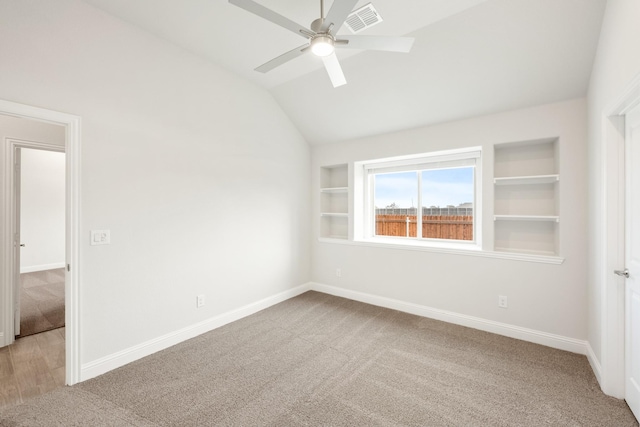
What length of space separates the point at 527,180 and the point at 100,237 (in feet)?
13.5

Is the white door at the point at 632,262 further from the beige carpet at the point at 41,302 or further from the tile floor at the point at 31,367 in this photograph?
the beige carpet at the point at 41,302

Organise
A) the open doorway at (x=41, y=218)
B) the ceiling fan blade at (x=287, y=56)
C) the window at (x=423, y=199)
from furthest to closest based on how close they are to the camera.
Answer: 1. the open doorway at (x=41, y=218)
2. the window at (x=423, y=199)
3. the ceiling fan blade at (x=287, y=56)

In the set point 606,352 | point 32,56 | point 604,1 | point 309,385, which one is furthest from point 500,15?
point 32,56

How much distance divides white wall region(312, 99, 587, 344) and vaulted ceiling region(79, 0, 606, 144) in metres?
0.20

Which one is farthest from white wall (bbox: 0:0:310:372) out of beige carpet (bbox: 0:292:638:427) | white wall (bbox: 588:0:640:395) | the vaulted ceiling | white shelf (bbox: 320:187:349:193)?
white wall (bbox: 588:0:640:395)

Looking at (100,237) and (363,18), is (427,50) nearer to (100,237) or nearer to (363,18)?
(363,18)

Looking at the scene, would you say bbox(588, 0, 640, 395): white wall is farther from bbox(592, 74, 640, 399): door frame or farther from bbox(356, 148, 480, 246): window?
bbox(356, 148, 480, 246): window

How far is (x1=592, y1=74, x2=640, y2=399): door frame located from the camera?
6.30ft

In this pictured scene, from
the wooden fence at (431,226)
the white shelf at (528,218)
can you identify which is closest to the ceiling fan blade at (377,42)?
the white shelf at (528,218)

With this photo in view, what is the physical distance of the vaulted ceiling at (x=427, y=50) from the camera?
216 centimetres

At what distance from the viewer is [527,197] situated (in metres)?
3.02

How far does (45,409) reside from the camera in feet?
6.14

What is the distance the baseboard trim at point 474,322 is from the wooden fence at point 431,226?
3.29 ft

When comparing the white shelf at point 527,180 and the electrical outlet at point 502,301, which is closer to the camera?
the white shelf at point 527,180
